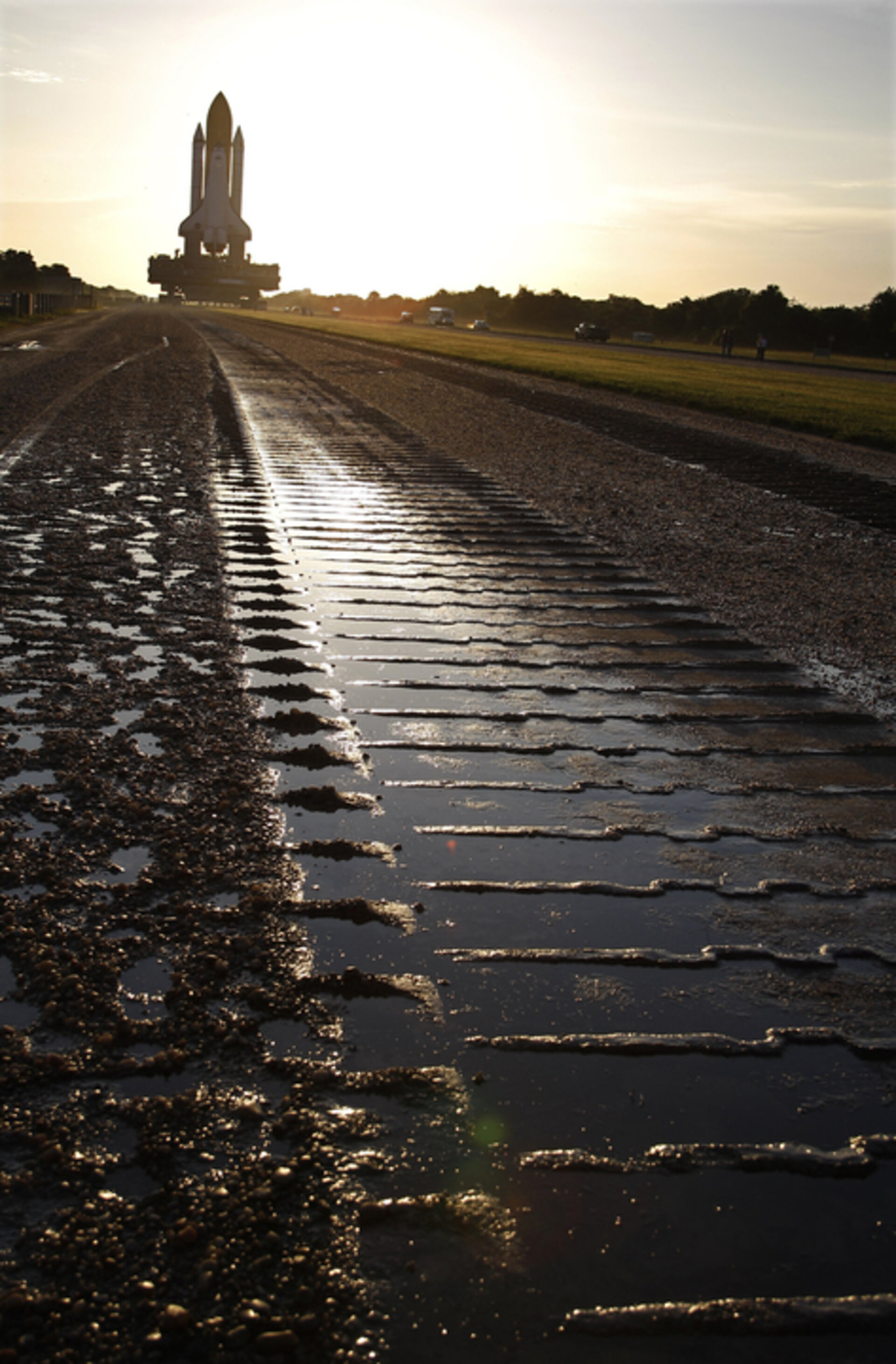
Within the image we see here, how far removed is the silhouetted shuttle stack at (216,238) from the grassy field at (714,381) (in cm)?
7430

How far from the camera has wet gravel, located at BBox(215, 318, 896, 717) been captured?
7578 millimetres

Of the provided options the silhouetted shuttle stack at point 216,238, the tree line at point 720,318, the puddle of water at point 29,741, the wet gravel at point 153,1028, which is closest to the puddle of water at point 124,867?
the wet gravel at point 153,1028

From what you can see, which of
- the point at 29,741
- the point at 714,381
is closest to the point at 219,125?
the point at 714,381

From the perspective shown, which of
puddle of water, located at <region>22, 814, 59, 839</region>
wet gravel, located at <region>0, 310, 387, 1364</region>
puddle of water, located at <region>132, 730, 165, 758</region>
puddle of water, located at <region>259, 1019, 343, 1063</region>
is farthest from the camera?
puddle of water, located at <region>132, 730, 165, 758</region>

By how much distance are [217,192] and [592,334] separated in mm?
74229

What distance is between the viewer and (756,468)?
52.7ft

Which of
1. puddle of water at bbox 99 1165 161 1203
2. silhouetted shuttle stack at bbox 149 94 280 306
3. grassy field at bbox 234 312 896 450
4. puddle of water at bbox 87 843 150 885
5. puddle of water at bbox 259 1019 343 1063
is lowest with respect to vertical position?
puddle of water at bbox 99 1165 161 1203

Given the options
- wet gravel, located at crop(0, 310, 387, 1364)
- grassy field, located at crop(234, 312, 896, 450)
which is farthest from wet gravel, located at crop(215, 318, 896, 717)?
wet gravel, located at crop(0, 310, 387, 1364)

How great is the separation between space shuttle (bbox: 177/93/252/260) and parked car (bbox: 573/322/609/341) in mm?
72095

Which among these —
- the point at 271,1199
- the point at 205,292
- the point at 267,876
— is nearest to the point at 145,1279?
the point at 271,1199

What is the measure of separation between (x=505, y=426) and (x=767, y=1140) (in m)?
18.3

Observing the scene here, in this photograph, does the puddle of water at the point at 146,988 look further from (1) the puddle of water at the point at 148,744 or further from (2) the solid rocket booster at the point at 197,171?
(2) the solid rocket booster at the point at 197,171

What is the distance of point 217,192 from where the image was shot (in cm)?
12394

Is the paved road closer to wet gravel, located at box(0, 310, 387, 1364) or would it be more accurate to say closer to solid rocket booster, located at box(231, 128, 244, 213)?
wet gravel, located at box(0, 310, 387, 1364)
